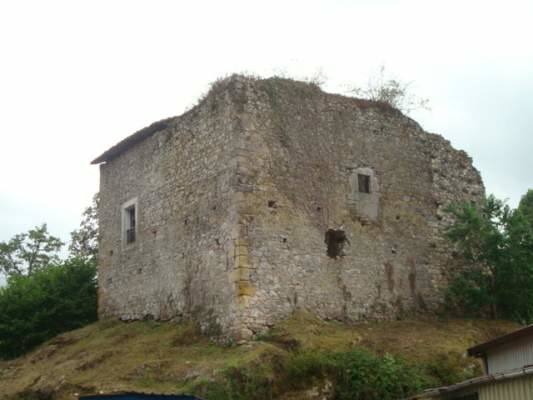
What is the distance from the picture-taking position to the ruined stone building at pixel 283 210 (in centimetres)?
1756

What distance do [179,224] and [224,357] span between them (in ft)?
15.0

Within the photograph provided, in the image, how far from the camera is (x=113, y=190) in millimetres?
23500

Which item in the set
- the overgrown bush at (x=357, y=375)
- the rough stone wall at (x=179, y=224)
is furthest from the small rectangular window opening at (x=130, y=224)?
the overgrown bush at (x=357, y=375)

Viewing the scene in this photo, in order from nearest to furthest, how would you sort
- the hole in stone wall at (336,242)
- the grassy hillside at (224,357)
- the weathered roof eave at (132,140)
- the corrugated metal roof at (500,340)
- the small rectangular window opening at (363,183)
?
1. the corrugated metal roof at (500,340)
2. the grassy hillside at (224,357)
3. the hole in stone wall at (336,242)
4. the small rectangular window opening at (363,183)
5. the weathered roof eave at (132,140)

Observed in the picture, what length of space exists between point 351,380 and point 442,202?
7259mm

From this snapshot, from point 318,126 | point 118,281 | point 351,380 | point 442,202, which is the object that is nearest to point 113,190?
point 118,281

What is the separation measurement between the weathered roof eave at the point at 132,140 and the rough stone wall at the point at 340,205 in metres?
3.48

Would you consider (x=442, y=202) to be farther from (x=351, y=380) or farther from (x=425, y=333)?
(x=351, y=380)

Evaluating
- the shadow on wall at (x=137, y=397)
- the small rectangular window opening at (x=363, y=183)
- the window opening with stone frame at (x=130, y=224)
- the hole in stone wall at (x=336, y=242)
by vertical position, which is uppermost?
the small rectangular window opening at (x=363, y=183)

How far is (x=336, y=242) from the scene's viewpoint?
18953 millimetres

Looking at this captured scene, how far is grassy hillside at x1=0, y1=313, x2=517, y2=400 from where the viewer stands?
15.2 m

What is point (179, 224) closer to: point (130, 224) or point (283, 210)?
point (283, 210)

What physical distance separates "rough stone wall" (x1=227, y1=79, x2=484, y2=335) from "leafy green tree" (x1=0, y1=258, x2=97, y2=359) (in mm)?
8867

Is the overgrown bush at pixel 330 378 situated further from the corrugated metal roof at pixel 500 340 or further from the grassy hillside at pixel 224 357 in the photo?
the corrugated metal roof at pixel 500 340
